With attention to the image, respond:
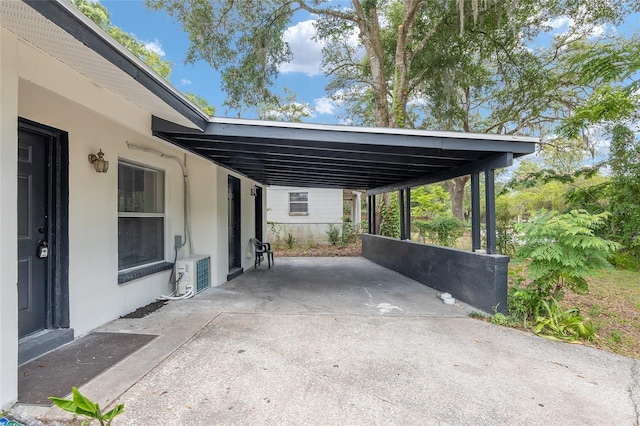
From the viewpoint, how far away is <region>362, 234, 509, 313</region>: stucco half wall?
12.6 ft

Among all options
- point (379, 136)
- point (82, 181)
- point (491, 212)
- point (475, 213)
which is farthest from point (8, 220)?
point (475, 213)

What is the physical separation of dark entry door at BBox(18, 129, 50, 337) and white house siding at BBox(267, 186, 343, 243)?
9.85 meters

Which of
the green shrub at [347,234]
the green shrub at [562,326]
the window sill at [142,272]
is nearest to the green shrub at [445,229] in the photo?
the green shrub at [347,234]

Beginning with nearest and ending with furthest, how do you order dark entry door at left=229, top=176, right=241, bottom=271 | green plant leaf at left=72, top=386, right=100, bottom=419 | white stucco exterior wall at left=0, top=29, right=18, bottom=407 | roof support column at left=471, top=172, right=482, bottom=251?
1. green plant leaf at left=72, top=386, right=100, bottom=419
2. white stucco exterior wall at left=0, top=29, right=18, bottom=407
3. roof support column at left=471, top=172, right=482, bottom=251
4. dark entry door at left=229, top=176, right=241, bottom=271

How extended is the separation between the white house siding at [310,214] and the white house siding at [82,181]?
774 centimetres

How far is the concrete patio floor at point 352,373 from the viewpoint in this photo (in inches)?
76.9

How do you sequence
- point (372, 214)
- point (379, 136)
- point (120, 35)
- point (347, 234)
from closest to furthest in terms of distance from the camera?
point (379, 136), point (372, 214), point (347, 234), point (120, 35)

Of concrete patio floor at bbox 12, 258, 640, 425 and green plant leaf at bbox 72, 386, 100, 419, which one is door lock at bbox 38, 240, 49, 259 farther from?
green plant leaf at bbox 72, 386, 100, 419

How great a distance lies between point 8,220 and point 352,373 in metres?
2.54

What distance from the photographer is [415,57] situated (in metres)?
9.65

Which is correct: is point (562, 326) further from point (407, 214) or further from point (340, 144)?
point (407, 214)

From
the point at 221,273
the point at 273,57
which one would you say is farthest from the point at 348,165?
the point at 273,57

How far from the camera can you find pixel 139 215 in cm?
411

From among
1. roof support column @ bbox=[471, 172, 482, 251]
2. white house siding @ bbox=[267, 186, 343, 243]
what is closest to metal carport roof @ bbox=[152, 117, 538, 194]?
roof support column @ bbox=[471, 172, 482, 251]
